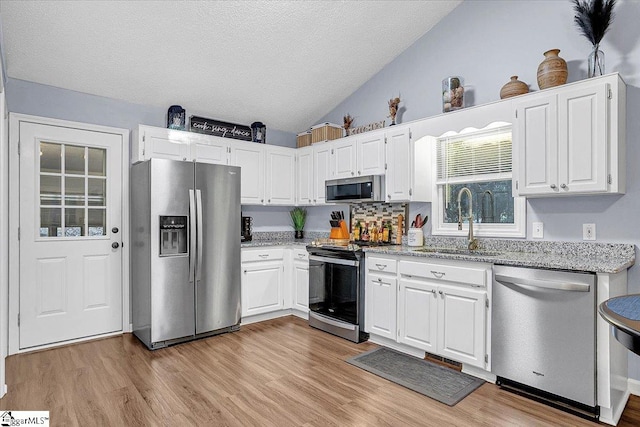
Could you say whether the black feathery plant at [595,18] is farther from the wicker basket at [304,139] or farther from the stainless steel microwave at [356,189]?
the wicker basket at [304,139]

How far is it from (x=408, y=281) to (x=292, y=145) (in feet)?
9.69

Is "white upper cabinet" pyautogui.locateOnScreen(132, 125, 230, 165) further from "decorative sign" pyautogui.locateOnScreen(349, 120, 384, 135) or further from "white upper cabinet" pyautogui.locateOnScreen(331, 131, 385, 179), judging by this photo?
"decorative sign" pyautogui.locateOnScreen(349, 120, 384, 135)

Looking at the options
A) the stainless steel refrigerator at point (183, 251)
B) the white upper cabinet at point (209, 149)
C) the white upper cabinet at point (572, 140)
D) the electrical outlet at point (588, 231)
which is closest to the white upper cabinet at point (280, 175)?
the white upper cabinet at point (209, 149)

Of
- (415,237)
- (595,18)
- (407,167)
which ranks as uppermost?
(595,18)

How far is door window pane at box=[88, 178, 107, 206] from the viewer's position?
12.4 ft

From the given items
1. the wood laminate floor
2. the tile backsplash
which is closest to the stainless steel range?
the wood laminate floor

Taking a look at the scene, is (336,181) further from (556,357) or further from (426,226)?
(556,357)

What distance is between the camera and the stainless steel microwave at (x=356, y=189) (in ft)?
13.0

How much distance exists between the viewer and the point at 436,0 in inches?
140

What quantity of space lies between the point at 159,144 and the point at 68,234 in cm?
126

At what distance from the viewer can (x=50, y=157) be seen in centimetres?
356

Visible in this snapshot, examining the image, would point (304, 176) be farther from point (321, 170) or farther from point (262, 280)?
point (262, 280)

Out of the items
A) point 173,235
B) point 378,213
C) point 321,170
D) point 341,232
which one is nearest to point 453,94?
point 378,213

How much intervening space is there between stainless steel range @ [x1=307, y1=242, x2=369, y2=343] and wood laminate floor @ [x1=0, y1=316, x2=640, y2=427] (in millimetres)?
243
